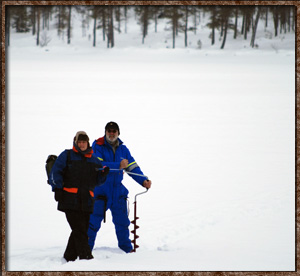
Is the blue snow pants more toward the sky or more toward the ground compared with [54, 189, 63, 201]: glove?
more toward the ground

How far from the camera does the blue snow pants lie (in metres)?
4.68

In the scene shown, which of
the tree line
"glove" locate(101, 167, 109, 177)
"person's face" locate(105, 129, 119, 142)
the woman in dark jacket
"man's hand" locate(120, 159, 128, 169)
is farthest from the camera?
the tree line

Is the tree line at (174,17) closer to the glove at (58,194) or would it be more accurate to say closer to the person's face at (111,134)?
the person's face at (111,134)

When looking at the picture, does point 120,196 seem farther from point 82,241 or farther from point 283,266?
point 283,266

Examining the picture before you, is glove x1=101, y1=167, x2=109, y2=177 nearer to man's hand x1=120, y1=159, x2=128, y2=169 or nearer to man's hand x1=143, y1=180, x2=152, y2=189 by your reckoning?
man's hand x1=120, y1=159, x2=128, y2=169

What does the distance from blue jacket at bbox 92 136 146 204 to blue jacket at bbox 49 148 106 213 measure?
346mm

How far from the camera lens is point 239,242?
5.57 meters

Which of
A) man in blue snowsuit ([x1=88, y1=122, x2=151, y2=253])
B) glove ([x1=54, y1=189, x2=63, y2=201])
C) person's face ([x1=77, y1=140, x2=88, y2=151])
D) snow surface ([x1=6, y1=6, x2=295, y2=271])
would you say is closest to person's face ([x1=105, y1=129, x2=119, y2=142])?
man in blue snowsuit ([x1=88, y1=122, x2=151, y2=253])

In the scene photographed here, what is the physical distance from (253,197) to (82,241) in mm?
3967

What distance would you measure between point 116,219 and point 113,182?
43 cm

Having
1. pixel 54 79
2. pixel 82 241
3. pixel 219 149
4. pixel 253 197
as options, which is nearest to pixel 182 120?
pixel 219 149

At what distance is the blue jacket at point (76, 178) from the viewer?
13.3 ft

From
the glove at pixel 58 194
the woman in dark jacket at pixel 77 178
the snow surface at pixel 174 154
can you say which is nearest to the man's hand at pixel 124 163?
the woman in dark jacket at pixel 77 178

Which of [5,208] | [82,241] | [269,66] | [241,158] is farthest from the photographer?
[269,66]
